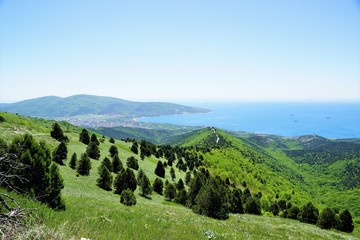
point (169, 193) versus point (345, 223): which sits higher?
point (169, 193)

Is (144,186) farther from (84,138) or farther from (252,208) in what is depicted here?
(252,208)

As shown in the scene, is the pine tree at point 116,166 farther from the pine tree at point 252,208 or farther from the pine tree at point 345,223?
the pine tree at point 345,223

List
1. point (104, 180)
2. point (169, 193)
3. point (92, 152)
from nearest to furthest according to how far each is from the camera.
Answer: point (104, 180)
point (169, 193)
point (92, 152)

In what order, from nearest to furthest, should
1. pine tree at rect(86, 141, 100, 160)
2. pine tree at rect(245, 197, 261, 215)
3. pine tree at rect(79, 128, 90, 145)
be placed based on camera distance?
pine tree at rect(86, 141, 100, 160) → pine tree at rect(245, 197, 261, 215) → pine tree at rect(79, 128, 90, 145)

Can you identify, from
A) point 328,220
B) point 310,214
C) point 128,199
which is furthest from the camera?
point 310,214

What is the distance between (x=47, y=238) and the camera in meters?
5.74

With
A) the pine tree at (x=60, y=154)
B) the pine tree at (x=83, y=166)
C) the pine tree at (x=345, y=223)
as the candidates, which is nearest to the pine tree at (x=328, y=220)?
the pine tree at (x=345, y=223)

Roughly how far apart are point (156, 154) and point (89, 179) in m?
44.1

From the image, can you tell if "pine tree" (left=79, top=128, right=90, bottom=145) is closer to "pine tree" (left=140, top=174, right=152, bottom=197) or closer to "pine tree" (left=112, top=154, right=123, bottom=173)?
"pine tree" (left=112, top=154, right=123, bottom=173)

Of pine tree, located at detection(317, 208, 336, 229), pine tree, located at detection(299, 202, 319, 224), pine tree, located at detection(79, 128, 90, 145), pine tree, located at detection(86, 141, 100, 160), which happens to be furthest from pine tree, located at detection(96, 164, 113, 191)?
pine tree, located at detection(299, 202, 319, 224)

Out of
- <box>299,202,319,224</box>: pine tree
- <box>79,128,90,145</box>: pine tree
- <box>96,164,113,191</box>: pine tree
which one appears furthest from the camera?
<box>79,128,90,145</box>: pine tree

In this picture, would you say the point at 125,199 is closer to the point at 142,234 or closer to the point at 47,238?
the point at 142,234

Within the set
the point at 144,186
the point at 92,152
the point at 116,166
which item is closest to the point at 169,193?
the point at 144,186

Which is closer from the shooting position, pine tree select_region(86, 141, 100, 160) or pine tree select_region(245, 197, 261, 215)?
pine tree select_region(86, 141, 100, 160)
